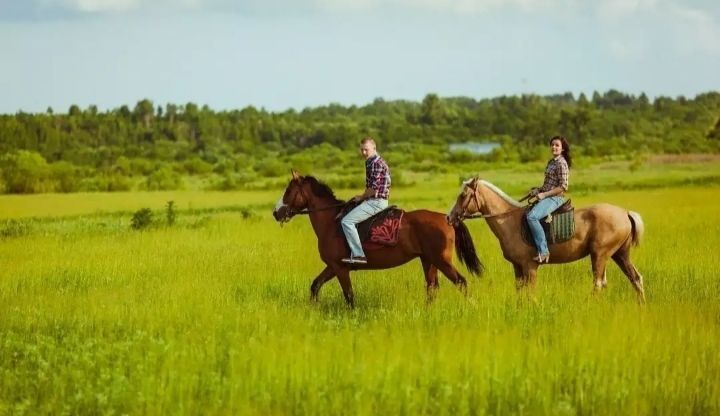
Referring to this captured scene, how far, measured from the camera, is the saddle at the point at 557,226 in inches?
342

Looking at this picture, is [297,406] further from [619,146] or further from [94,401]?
[619,146]

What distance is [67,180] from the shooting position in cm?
2823

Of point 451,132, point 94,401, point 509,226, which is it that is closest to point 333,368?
point 94,401

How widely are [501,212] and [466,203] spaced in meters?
0.43

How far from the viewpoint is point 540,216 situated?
8.57 meters

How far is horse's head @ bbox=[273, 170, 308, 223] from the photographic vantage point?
8719 millimetres

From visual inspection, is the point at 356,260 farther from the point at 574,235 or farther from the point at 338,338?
the point at 574,235

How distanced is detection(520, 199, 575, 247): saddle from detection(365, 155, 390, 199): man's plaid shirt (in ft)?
4.76

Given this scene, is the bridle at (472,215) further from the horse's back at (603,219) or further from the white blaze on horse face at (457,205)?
the horse's back at (603,219)

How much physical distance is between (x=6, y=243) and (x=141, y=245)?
234 centimetres

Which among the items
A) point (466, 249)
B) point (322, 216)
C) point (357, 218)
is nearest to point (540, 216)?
point (466, 249)

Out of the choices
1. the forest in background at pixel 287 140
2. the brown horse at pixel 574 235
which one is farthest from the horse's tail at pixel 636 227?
the forest in background at pixel 287 140

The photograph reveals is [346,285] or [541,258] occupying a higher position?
[541,258]

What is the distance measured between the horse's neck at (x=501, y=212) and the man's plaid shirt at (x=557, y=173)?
0.40 m
